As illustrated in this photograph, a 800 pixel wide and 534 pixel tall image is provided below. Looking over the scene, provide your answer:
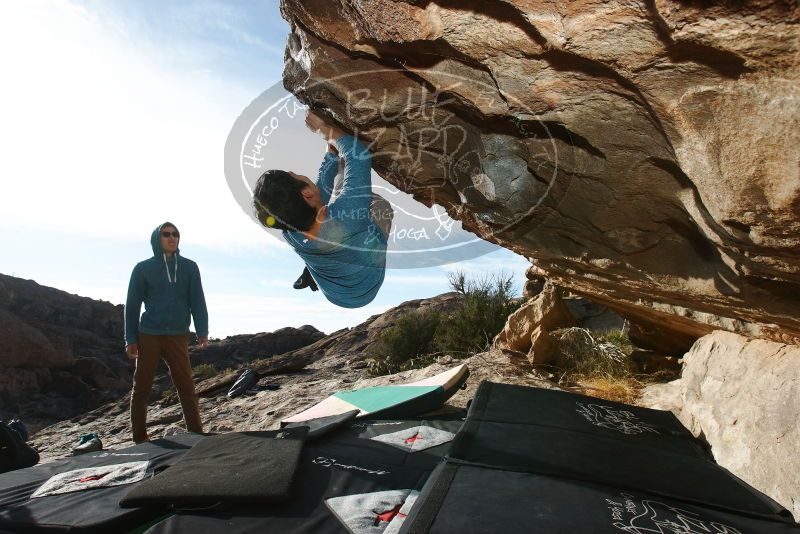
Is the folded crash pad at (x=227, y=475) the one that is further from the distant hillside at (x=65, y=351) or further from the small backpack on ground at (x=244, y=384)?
the distant hillside at (x=65, y=351)

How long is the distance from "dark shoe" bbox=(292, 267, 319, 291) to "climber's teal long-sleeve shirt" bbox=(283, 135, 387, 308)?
0.14 metres

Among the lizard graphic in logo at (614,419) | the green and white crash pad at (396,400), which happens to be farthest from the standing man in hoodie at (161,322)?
the lizard graphic in logo at (614,419)

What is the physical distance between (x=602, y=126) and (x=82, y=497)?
3023 millimetres

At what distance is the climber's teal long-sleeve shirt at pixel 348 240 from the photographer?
2.70 m

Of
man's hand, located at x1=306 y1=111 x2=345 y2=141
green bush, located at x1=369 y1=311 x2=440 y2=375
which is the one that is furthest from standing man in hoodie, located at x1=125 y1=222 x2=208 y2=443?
green bush, located at x1=369 y1=311 x2=440 y2=375

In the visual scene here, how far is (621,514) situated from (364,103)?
7.18ft

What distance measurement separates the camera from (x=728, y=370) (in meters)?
2.89

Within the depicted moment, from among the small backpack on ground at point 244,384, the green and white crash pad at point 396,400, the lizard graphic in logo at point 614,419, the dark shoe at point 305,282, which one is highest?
the dark shoe at point 305,282

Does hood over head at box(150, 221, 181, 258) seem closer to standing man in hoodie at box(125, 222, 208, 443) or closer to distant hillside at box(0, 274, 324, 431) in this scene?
standing man in hoodie at box(125, 222, 208, 443)

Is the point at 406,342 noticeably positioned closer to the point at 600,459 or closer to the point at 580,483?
the point at 600,459

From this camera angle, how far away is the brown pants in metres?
4.44

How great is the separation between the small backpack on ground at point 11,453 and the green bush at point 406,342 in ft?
22.1

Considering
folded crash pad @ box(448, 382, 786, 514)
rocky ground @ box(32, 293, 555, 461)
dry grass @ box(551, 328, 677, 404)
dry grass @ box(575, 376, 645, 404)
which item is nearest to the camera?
folded crash pad @ box(448, 382, 786, 514)

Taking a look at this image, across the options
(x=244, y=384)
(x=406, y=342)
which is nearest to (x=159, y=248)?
(x=244, y=384)
